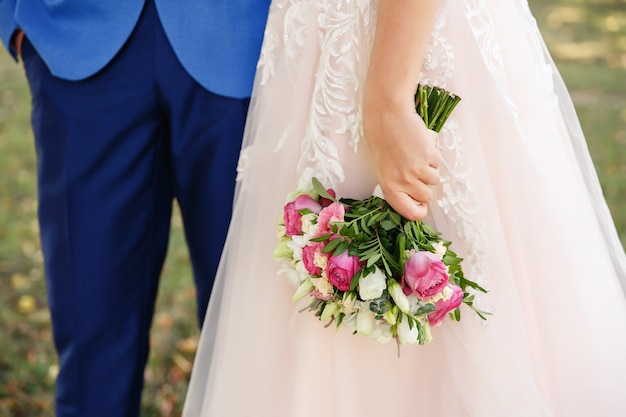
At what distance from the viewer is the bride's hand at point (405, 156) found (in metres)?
1.21

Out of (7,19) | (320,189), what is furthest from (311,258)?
(7,19)

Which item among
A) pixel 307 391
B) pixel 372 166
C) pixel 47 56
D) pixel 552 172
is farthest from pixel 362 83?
pixel 47 56

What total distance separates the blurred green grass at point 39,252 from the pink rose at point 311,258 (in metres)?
1.56

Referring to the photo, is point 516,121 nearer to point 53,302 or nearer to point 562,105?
point 562,105

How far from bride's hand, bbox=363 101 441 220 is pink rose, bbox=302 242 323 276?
0.48ft

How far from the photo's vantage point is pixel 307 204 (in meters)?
1.29

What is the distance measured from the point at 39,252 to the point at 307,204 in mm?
2811

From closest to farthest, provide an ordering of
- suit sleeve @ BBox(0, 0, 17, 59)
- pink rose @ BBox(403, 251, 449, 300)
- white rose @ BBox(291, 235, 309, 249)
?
1. pink rose @ BBox(403, 251, 449, 300)
2. white rose @ BBox(291, 235, 309, 249)
3. suit sleeve @ BBox(0, 0, 17, 59)

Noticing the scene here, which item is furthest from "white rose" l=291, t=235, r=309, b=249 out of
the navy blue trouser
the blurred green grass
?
the blurred green grass

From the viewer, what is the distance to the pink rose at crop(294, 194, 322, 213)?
129 centimetres

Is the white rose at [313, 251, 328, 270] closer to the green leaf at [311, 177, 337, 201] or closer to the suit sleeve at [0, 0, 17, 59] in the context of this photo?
the green leaf at [311, 177, 337, 201]

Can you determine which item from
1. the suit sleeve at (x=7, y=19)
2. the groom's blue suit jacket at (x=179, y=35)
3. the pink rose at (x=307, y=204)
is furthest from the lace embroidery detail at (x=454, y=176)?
the suit sleeve at (x=7, y=19)

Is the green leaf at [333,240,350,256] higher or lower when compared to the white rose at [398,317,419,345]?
higher

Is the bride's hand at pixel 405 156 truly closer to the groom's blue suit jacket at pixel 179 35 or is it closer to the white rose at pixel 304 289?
the white rose at pixel 304 289
